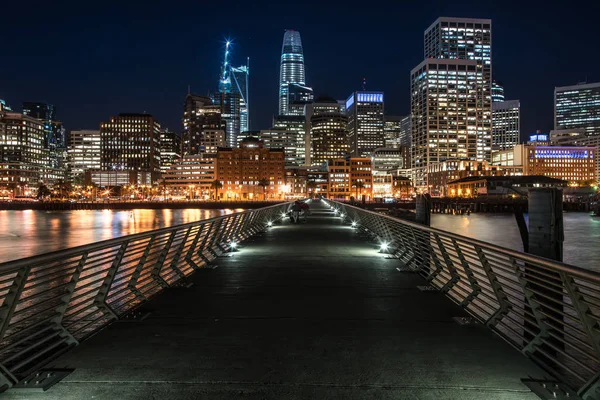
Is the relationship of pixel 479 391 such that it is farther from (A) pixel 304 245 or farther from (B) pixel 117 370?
(A) pixel 304 245

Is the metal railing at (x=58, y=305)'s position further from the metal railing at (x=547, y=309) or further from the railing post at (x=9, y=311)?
the metal railing at (x=547, y=309)

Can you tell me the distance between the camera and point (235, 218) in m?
19.2

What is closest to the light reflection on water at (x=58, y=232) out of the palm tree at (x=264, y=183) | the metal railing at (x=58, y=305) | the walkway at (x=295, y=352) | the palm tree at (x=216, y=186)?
the metal railing at (x=58, y=305)

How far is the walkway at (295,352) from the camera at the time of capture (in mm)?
4402

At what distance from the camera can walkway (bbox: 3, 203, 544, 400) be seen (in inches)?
173

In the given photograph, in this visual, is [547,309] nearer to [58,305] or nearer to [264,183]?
[58,305]

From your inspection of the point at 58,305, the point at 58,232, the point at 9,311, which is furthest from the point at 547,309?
the point at 58,232

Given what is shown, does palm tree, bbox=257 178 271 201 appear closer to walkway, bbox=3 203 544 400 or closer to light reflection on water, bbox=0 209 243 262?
light reflection on water, bbox=0 209 243 262

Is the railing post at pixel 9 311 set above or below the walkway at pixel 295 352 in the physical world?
above

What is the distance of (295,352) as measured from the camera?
5.42m

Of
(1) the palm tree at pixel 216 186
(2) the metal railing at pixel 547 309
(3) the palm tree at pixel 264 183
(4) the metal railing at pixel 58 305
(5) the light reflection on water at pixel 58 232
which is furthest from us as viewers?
(3) the palm tree at pixel 264 183

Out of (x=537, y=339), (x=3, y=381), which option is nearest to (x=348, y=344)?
(x=537, y=339)

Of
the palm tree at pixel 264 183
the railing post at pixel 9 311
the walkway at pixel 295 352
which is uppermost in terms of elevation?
the palm tree at pixel 264 183

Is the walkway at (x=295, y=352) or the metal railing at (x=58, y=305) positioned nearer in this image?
the walkway at (x=295, y=352)
